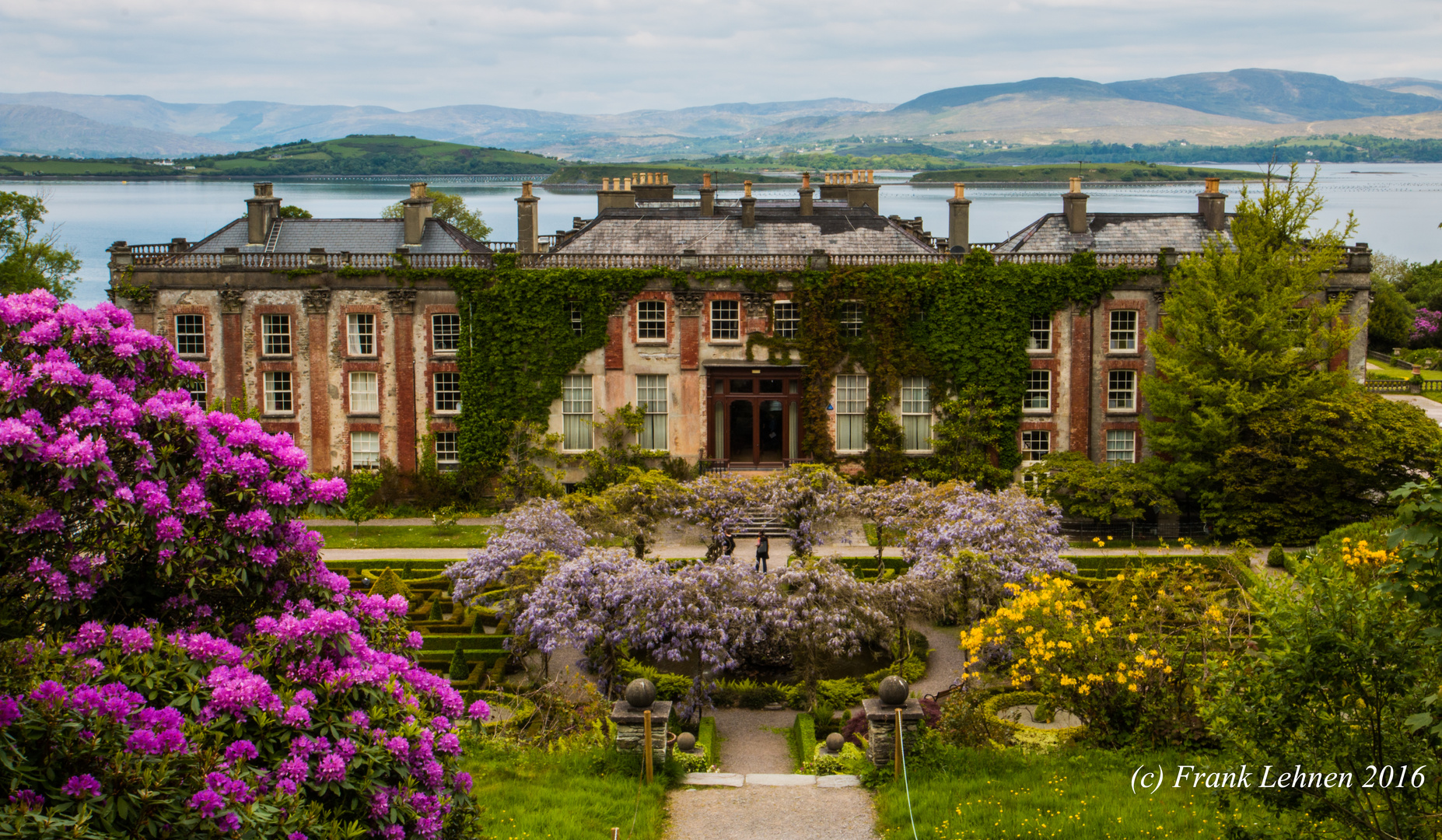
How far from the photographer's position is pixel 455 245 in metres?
52.3

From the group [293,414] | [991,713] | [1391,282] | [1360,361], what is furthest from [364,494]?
[1391,282]

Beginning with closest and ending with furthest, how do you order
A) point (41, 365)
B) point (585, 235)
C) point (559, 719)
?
point (41, 365), point (559, 719), point (585, 235)

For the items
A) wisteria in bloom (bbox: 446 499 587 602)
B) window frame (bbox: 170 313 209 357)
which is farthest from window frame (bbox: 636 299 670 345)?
window frame (bbox: 170 313 209 357)

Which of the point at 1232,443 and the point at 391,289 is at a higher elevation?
the point at 391,289

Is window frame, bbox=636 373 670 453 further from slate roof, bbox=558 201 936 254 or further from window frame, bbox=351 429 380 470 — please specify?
window frame, bbox=351 429 380 470

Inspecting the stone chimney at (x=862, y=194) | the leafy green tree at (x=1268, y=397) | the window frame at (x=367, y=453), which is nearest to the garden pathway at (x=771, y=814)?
the leafy green tree at (x=1268, y=397)

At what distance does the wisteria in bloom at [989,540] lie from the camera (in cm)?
3119

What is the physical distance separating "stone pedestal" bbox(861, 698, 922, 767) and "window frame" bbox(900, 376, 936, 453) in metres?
28.8

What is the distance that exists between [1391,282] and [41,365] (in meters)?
107

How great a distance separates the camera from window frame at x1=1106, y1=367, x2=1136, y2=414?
5022 cm

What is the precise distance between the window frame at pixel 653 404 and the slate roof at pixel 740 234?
219 inches

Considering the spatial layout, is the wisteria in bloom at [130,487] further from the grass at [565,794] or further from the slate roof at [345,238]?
the slate roof at [345,238]

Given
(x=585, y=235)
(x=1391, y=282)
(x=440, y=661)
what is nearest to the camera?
(x=440, y=661)

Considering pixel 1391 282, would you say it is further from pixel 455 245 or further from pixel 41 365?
pixel 41 365
